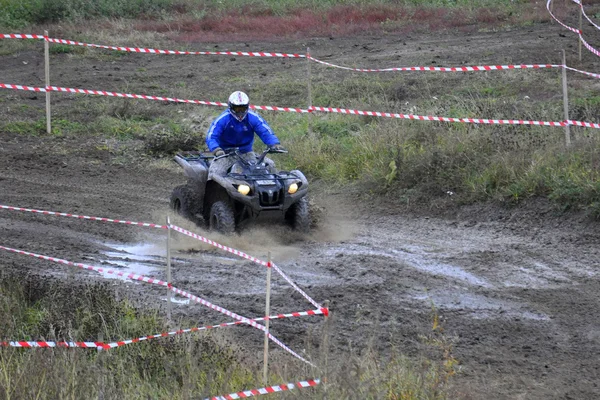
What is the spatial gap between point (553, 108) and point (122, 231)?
22.2ft

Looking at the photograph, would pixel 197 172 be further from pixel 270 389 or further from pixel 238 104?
pixel 270 389

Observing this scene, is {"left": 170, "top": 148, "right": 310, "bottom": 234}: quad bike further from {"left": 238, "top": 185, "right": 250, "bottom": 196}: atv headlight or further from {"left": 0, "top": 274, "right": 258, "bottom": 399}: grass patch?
{"left": 0, "top": 274, "right": 258, "bottom": 399}: grass patch

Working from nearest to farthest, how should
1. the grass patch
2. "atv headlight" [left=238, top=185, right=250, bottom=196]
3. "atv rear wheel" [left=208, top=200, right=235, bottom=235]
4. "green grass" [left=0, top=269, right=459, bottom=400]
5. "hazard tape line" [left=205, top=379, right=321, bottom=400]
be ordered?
"hazard tape line" [left=205, top=379, right=321, bottom=400] < "green grass" [left=0, top=269, right=459, bottom=400] < the grass patch < "atv headlight" [left=238, top=185, right=250, bottom=196] < "atv rear wheel" [left=208, top=200, right=235, bottom=235]

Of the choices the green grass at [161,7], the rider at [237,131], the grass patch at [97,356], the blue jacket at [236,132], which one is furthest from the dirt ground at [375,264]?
the green grass at [161,7]

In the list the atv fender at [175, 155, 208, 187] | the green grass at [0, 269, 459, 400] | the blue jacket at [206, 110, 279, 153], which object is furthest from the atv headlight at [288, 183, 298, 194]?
the green grass at [0, 269, 459, 400]

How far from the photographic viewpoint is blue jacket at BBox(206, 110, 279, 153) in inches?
485

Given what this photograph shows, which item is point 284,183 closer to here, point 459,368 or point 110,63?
point 459,368

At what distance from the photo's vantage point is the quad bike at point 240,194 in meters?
11.4

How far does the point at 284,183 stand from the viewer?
37.8ft

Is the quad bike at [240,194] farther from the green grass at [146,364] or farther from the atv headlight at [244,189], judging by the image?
the green grass at [146,364]

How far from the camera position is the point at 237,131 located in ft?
40.8

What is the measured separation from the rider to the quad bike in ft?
0.46

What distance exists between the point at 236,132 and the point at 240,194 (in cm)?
140

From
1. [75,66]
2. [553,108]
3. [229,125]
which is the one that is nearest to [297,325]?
[229,125]
